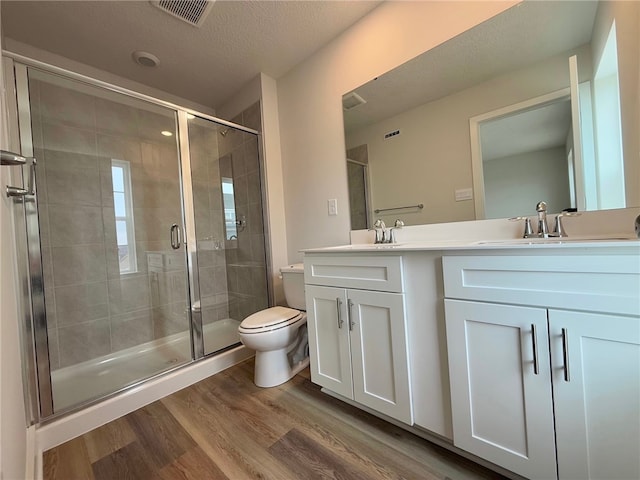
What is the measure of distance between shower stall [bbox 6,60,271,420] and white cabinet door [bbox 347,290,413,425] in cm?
124

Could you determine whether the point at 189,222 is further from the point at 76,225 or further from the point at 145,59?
the point at 145,59

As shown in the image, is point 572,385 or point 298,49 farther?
point 298,49

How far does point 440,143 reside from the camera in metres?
1.56

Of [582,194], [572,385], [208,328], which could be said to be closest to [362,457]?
[572,385]

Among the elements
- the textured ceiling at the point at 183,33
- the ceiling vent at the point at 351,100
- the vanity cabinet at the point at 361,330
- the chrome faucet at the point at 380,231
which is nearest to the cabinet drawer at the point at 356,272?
the vanity cabinet at the point at 361,330

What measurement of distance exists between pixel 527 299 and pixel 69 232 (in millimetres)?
2714

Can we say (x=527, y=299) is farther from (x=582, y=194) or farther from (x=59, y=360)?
(x=59, y=360)

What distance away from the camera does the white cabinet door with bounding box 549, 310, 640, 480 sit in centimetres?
72

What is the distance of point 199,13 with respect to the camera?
1669 millimetres

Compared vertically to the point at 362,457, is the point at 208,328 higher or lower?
higher

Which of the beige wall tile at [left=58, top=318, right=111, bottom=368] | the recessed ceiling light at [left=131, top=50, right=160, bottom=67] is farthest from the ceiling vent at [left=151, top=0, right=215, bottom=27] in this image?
the beige wall tile at [left=58, top=318, right=111, bottom=368]

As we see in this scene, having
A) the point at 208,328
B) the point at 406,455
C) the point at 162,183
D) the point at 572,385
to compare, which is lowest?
the point at 406,455

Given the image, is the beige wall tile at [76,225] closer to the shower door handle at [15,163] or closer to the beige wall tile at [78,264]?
the beige wall tile at [78,264]

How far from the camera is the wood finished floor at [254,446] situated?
1.07 metres
